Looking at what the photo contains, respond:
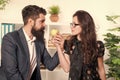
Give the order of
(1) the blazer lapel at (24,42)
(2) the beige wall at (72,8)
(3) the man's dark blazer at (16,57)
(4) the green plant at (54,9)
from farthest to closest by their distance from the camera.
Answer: (2) the beige wall at (72,8)
(4) the green plant at (54,9)
(1) the blazer lapel at (24,42)
(3) the man's dark blazer at (16,57)

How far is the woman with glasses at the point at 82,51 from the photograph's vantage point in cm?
226

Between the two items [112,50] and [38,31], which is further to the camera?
[112,50]

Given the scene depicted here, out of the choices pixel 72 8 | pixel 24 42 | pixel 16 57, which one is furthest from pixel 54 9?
pixel 16 57

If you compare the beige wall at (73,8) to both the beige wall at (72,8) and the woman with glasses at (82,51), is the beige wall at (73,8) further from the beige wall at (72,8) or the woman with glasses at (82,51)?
the woman with glasses at (82,51)

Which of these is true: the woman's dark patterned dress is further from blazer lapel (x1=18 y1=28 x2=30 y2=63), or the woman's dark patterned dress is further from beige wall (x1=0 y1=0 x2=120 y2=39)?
beige wall (x1=0 y1=0 x2=120 y2=39)

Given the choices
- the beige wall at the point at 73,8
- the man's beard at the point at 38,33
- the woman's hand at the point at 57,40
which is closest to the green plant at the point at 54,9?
the beige wall at the point at 73,8

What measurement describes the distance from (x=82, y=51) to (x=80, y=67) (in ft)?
0.52

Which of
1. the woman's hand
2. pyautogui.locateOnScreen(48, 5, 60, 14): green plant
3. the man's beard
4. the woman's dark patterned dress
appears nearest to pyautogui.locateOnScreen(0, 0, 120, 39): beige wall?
pyautogui.locateOnScreen(48, 5, 60, 14): green plant

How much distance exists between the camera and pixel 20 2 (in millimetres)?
3500

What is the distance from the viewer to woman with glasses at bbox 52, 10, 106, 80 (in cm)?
226

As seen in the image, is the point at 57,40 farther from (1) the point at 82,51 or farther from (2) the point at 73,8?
(2) the point at 73,8

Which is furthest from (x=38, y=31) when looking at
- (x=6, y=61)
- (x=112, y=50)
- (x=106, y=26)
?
(x=106, y=26)

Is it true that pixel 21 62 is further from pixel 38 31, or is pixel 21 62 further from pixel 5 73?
pixel 38 31

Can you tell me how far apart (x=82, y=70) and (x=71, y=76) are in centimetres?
14
